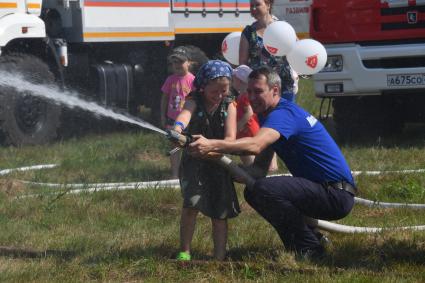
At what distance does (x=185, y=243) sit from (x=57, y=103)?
6.73 metres

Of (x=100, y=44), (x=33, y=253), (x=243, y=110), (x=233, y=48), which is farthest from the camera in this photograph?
(x=100, y=44)

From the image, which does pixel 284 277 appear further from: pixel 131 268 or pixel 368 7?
pixel 368 7

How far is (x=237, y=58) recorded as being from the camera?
1003 cm

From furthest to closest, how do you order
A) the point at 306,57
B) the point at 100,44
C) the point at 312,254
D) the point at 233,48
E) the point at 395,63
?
1. the point at 100,44
2. the point at 395,63
3. the point at 233,48
4. the point at 306,57
5. the point at 312,254

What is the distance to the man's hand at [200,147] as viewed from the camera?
20.1 feet

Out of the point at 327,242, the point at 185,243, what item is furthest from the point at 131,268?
the point at 327,242

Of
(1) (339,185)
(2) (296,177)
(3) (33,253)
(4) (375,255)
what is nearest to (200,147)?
(2) (296,177)

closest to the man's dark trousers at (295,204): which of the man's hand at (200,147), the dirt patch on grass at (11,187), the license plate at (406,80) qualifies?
the man's hand at (200,147)

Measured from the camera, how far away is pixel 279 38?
29.4 ft

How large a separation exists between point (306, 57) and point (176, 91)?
5.17 feet

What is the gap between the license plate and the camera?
11.8 metres

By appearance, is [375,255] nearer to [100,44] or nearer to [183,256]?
[183,256]

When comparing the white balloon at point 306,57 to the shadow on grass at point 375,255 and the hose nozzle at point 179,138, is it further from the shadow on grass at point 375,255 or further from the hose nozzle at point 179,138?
the hose nozzle at point 179,138

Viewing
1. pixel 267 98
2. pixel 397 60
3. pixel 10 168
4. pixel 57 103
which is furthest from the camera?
pixel 57 103
